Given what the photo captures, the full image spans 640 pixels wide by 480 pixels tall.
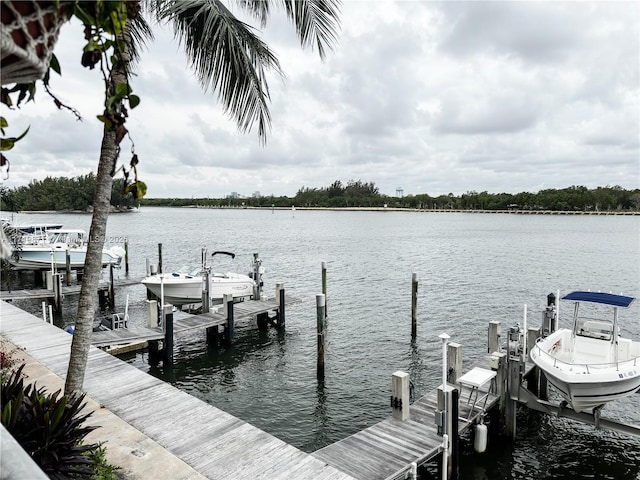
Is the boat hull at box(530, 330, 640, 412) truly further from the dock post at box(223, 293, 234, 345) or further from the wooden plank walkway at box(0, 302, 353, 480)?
the dock post at box(223, 293, 234, 345)

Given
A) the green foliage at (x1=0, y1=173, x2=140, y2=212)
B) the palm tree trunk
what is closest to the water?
the palm tree trunk

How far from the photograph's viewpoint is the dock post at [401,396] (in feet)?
30.5

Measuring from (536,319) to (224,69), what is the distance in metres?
20.0

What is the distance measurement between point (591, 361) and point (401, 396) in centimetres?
540

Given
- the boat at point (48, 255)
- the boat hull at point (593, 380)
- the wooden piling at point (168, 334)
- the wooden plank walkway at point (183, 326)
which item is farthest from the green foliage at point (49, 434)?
the boat at point (48, 255)

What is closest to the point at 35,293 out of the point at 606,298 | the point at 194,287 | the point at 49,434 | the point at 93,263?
the point at 194,287

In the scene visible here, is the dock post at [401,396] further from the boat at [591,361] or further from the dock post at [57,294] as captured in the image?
the dock post at [57,294]

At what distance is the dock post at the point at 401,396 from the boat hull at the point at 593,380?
3.47 meters

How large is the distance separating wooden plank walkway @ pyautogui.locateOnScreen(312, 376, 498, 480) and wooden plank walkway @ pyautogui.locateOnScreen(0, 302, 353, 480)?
1611 mm

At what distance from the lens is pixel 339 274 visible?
3469cm

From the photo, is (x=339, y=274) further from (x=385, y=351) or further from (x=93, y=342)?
(x=93, y=342)

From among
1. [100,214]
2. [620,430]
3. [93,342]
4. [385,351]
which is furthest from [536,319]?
[100,214]

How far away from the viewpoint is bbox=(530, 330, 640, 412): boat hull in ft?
31.8

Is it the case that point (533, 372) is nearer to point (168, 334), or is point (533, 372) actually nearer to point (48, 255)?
point (168, 334)
